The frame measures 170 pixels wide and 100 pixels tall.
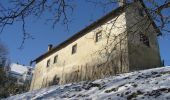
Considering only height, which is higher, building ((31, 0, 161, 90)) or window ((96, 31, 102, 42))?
window ((96, 31, 102, 42))

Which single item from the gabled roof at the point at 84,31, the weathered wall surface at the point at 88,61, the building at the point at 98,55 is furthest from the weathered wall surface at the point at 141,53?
the gabled roof at the point at 84,31

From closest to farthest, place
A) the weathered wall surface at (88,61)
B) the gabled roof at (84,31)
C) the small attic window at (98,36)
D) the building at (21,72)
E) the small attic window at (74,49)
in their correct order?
the weathered wall surface at (88,61)
the gabled roof at (84,31)
the small attic window at (98,36)
the small attic window at (74,49)
the building at (21,72)

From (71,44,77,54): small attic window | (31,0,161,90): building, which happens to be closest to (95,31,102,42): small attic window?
(31,0,161,90): building

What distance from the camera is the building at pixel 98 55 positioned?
692 inches

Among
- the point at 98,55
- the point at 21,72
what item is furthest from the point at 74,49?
the point at 21,72

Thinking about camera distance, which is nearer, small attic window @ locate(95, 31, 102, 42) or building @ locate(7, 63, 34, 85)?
small attic window @ locate(95, 31, 102, 42)

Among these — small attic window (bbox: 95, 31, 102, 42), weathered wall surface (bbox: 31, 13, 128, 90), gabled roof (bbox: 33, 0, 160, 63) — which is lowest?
weathered wall surface (bbox: 31, 13, 128, 90)

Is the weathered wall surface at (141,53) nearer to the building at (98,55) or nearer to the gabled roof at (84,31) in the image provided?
the building at (98,55)

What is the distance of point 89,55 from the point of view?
21.4m

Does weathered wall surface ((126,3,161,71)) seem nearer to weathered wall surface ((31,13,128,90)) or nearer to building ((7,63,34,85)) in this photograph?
weathered wall surface ((31,13,128,90))

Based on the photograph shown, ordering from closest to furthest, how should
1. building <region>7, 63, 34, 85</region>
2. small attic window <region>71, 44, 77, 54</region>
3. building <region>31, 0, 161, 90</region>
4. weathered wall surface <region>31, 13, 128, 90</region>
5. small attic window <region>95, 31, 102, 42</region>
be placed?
building <region>31, 0, 161, 90</region>, weathered wall surface <region>31, 13, 128, 90</region>, small attic window <region>95, 31, 102, 42</region>, small attic window <region>71, 44, 77, 54</region>, building <region>7, 63, 34, 85</region>

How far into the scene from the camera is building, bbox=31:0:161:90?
57.7 feet

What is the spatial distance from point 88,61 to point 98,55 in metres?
1.61

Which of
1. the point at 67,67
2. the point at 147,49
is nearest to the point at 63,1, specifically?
the point at 147,49
